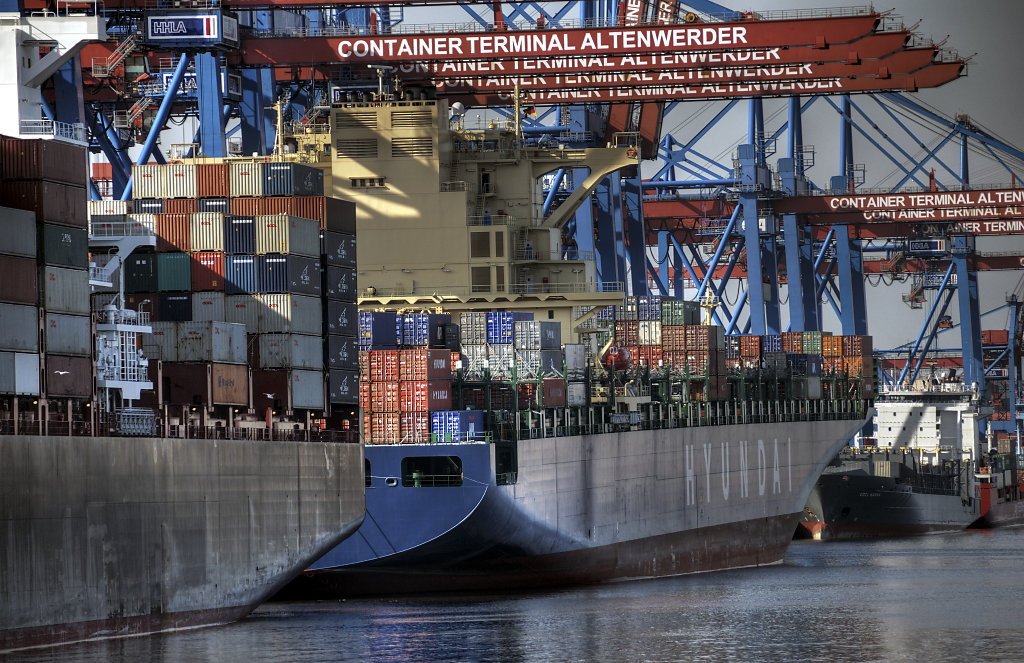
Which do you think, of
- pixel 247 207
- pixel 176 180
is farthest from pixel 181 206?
pixel 247 207

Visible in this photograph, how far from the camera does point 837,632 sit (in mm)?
35781

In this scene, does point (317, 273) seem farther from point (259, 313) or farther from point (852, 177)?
point (852, 177)

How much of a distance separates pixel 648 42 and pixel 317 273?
14.2 metres

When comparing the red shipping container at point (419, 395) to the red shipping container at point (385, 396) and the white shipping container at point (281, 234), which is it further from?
the white shipping container at point (281, 234)

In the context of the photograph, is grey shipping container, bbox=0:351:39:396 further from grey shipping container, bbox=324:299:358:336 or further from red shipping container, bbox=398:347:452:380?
red shipping container, bbox=398:347:452:380

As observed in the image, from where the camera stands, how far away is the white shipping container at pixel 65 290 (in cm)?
3009

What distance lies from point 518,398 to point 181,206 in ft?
31.1

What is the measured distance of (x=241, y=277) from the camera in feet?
119

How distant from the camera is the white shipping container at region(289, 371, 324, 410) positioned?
119ft

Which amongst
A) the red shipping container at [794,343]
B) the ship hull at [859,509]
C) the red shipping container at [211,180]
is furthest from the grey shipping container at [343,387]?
the ship hull at [859,509]

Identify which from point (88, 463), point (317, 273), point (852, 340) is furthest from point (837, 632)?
point (852, 340)

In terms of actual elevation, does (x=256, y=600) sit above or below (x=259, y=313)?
below

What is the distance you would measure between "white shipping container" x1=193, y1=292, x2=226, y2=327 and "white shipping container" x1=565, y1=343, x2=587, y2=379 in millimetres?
11899

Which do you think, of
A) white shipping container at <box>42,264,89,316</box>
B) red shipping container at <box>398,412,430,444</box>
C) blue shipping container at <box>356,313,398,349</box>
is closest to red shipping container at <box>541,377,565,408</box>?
red shipping container at <box>398,412,430,444</box>
